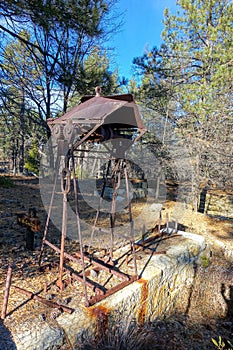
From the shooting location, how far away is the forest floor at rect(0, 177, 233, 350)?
8.51 feet

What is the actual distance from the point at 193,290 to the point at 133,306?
1738 mm

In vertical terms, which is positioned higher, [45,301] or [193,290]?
[45,301]

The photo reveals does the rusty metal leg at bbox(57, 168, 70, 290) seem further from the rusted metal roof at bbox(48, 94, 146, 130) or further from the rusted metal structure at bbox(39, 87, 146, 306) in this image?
the rusted metal roof at bbox(48, 94, 146, 130)

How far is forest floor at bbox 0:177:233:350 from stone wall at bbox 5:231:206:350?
0.49 ft

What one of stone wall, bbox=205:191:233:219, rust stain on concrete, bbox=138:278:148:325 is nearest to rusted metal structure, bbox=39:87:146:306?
rust stain on concrete, bbox=138:278:148:325

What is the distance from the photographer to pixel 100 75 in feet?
21.5

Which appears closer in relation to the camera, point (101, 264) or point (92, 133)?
point (92, 133)

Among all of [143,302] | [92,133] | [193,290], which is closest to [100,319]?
[143,302]

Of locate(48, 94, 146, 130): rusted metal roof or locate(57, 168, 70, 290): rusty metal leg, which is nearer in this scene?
locate(48, 94, 146, 130): rusted metal roof

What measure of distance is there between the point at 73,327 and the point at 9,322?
52 centimetres

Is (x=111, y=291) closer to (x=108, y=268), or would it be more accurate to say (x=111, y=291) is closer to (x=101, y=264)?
(x=108, y=268)

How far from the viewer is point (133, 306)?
2529mm

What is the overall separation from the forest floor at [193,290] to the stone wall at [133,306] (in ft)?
0.49

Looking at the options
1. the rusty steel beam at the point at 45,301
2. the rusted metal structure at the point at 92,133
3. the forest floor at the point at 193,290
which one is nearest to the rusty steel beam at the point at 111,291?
the rusted metal structure at the point at 92,133
